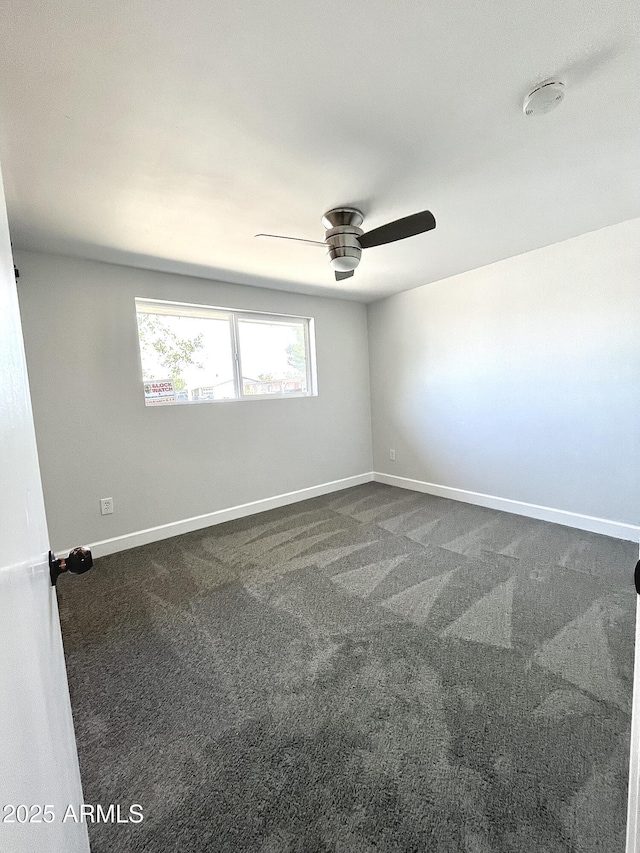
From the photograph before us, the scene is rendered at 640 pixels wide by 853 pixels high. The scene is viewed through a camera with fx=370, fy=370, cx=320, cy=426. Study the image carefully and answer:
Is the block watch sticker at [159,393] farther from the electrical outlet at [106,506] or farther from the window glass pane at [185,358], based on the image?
the electrical outlet at [106,506]

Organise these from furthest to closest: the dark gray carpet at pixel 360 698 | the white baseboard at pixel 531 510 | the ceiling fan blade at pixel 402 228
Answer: the white baseboard at pixel 531 510 → the ceiling fan blade at pixel 402 228 → the dark gray carpet at pixel 360 698

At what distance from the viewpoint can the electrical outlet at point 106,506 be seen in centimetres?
288

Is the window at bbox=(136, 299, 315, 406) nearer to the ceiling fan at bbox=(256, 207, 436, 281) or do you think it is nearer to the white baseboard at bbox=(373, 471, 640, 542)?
the ceiling fan at bbox=(256, 207, 436, 281)

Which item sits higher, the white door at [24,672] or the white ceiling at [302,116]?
the white ceiling at [302,116]

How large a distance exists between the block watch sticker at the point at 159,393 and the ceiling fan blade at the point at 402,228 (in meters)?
2.03

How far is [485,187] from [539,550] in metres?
2.38

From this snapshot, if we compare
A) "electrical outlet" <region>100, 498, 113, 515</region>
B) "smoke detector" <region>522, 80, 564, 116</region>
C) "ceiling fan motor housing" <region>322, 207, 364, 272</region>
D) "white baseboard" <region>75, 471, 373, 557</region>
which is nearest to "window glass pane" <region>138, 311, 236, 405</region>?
"electrical outlet" <region>100, 498, 113, 515</region>

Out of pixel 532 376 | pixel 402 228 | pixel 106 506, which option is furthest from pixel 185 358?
pixel 532 376

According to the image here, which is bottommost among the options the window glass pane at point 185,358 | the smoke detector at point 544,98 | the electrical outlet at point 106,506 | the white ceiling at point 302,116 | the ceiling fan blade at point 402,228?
the electrical outlet at point 106,506

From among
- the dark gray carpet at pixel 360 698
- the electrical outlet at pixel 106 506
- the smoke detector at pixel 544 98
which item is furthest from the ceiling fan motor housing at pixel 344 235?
the electrical outlet at pixel 106 506

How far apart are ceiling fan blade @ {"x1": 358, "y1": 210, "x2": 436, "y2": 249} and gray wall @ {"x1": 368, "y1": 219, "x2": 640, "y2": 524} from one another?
168 cm

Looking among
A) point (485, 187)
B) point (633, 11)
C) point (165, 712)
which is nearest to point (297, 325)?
point (485, 187)

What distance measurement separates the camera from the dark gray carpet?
1059 mm

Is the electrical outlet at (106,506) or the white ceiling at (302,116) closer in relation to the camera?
the white ceiling at (302,116)
